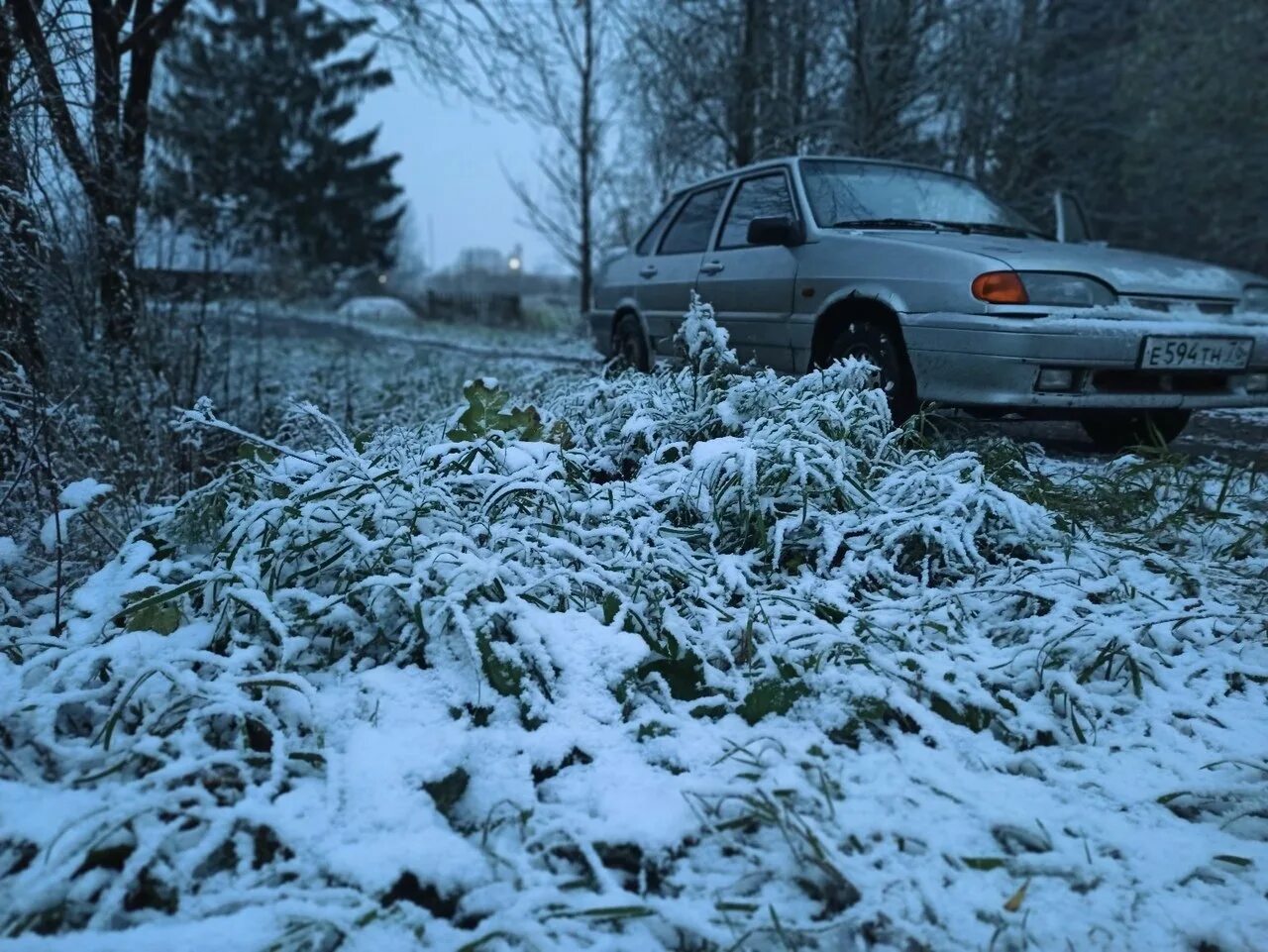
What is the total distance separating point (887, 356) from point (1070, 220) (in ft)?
8.19

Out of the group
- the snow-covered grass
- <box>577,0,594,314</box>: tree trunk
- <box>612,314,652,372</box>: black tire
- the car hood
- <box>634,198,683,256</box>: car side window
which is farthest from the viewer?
<box>577,0,594,314</box>: tree trunk

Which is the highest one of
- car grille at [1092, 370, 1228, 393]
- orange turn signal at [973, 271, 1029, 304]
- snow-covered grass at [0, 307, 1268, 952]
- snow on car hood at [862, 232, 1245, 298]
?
snow on car hood at [862, 232, 1245, 298]

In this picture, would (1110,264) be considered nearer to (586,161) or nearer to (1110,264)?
(1110,264)

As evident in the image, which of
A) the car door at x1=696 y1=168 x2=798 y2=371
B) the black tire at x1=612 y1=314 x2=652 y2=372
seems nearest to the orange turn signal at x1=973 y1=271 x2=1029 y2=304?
the car door at x1=696 y1=168 x2=798 y2=371

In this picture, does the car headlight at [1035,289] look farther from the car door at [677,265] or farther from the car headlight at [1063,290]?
the car door at [677,265]

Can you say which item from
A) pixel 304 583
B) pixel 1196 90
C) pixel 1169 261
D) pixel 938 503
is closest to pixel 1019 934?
pixel 938 503

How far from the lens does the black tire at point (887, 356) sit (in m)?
3.59

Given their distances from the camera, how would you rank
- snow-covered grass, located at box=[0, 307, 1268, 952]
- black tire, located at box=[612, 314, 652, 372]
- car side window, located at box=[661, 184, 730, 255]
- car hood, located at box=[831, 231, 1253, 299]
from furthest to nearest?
black tire, located at box=[612, 314, 652, 372]
car side window, located at box=[661, 184, 730, 255]
car hood, located at box=[831, 231, 1253, 299]
snow-covered grass, located at box=[0, 307, 1268, 952]

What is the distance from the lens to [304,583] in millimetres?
2018

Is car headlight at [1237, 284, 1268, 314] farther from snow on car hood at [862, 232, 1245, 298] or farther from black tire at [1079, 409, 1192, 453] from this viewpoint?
black tire at [1079, 409, 1192, 453]

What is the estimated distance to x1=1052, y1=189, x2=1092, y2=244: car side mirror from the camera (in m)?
5.15

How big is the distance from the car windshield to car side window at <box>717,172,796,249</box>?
156mm

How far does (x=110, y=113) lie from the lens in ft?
13.7

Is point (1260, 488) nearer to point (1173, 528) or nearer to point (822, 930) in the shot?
point (1173, 528)
